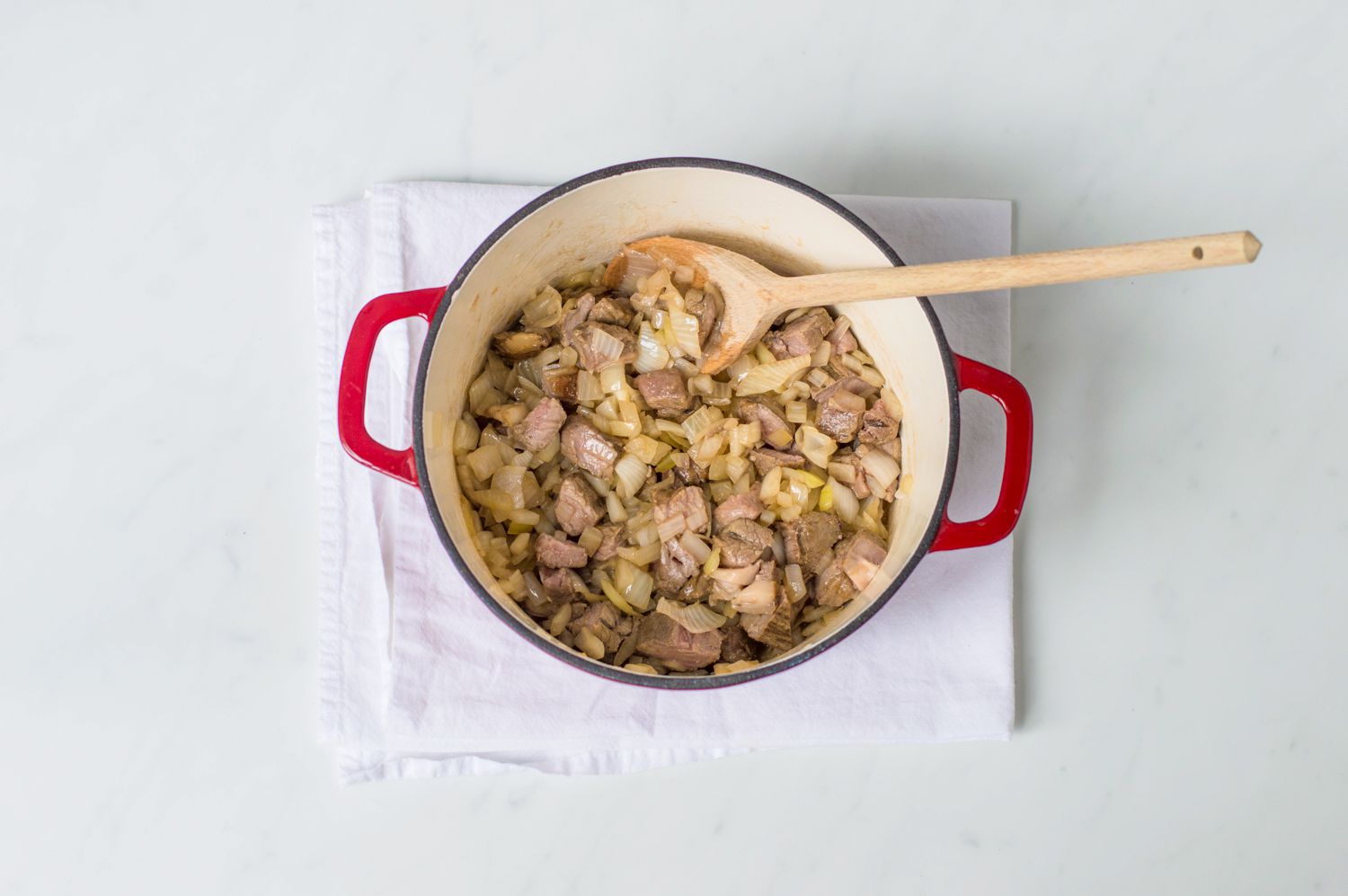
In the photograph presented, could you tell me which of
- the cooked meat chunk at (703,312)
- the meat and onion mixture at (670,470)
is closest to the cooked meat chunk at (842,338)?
the meat and onion mixture at (670,470)

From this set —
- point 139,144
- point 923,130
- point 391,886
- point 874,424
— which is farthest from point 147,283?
point 923,130

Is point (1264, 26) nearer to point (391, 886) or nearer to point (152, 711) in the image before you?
point (391, 886)

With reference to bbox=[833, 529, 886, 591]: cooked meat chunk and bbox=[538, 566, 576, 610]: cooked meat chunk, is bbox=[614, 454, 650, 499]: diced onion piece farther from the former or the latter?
bbox=[833, 529, 886, 591]: cooked meat chunk

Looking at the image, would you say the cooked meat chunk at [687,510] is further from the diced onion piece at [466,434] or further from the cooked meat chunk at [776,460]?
the diced onion piece at [466,434]

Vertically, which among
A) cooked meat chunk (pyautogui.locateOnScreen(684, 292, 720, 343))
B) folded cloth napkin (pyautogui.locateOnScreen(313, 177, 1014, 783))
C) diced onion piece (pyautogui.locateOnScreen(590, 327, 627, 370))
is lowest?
folded cloth napkin (pyautogui.locateOnScreen(313, 177, 1014, 783))

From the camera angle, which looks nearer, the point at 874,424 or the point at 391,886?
the point at 874,424

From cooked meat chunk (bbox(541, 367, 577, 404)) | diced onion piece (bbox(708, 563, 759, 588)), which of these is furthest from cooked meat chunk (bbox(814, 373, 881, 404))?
cooked meat chunk (bbox(541, 367, 577, 404))
